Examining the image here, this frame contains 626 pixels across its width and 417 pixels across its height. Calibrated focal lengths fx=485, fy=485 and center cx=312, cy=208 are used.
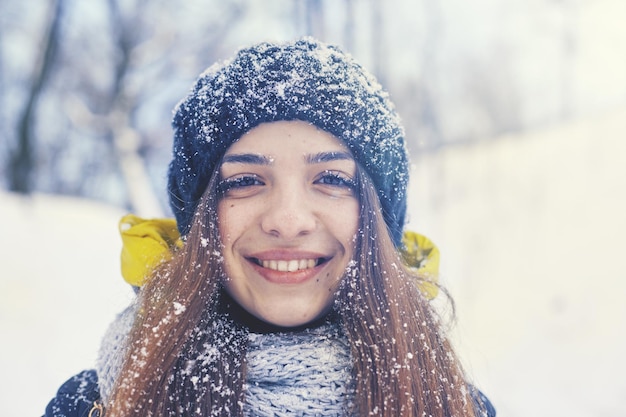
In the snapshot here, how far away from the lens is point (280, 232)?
1.07m

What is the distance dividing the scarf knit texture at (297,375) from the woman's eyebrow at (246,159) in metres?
0.40

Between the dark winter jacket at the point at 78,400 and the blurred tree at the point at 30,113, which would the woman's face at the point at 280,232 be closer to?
the dark winter jacket at the point at 78,400

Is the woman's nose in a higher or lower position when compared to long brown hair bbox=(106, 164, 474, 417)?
higher

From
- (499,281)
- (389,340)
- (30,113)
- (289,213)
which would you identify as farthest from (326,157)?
(30,113)

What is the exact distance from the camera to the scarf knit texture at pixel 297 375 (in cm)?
107

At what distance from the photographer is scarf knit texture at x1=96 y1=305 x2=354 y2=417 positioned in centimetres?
107

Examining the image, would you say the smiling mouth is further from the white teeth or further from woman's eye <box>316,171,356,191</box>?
woman's eye <box>316,171,356,191</box>

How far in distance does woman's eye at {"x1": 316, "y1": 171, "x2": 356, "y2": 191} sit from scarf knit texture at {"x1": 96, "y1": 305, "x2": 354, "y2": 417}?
35 centimetres

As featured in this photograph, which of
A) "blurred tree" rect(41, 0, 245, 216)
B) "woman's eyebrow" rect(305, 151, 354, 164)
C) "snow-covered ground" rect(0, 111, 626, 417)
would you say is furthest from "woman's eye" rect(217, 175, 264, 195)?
"blurred tree" rect(41, 0, 245, 216)

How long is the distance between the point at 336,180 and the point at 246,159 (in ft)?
0.70

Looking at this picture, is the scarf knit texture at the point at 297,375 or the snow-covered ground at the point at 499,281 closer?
the scarf knit texture at the point at 297,375

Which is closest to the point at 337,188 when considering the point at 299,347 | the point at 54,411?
the point at 299,347

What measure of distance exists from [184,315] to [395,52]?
703cm

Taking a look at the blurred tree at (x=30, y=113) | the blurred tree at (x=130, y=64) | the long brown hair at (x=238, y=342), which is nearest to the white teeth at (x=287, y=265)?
the long brown hair at (x=238, y=342)
